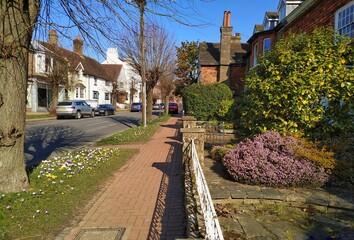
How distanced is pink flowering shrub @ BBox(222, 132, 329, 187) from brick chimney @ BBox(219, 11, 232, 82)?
2026 cm

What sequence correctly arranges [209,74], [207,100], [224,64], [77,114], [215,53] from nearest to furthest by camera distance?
[207,100]
[224,64]
[209,74]
[77,114]
[215,53]

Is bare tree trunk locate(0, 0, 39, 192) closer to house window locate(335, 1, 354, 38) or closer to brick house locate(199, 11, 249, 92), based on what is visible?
house window locate(335, 1, 354, 38)

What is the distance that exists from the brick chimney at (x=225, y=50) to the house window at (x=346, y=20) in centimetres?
1476

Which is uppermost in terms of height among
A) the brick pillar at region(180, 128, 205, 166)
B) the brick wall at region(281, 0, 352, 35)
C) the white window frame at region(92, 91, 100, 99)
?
Result: the brick wall at region(281, 0, 352, 35)

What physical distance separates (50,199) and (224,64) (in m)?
22.5

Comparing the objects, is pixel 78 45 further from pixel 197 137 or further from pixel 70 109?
pixel 70 109

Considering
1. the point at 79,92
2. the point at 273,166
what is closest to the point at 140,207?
the point at 273,166

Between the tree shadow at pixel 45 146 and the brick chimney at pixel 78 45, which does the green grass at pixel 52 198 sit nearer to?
the tree shadow at pixel 45 146

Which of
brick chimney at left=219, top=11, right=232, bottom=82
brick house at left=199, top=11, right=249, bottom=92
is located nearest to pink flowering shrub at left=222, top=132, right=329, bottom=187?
brick house at left=199, top=11, right=249, bottom=92

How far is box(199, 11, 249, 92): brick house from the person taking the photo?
24625 mm

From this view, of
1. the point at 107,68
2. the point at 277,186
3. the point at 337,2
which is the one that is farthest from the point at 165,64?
the point at 107,68

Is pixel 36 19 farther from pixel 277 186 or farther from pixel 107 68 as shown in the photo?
pixel 107 68

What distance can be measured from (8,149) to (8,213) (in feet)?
3.63

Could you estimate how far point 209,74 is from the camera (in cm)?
2620
